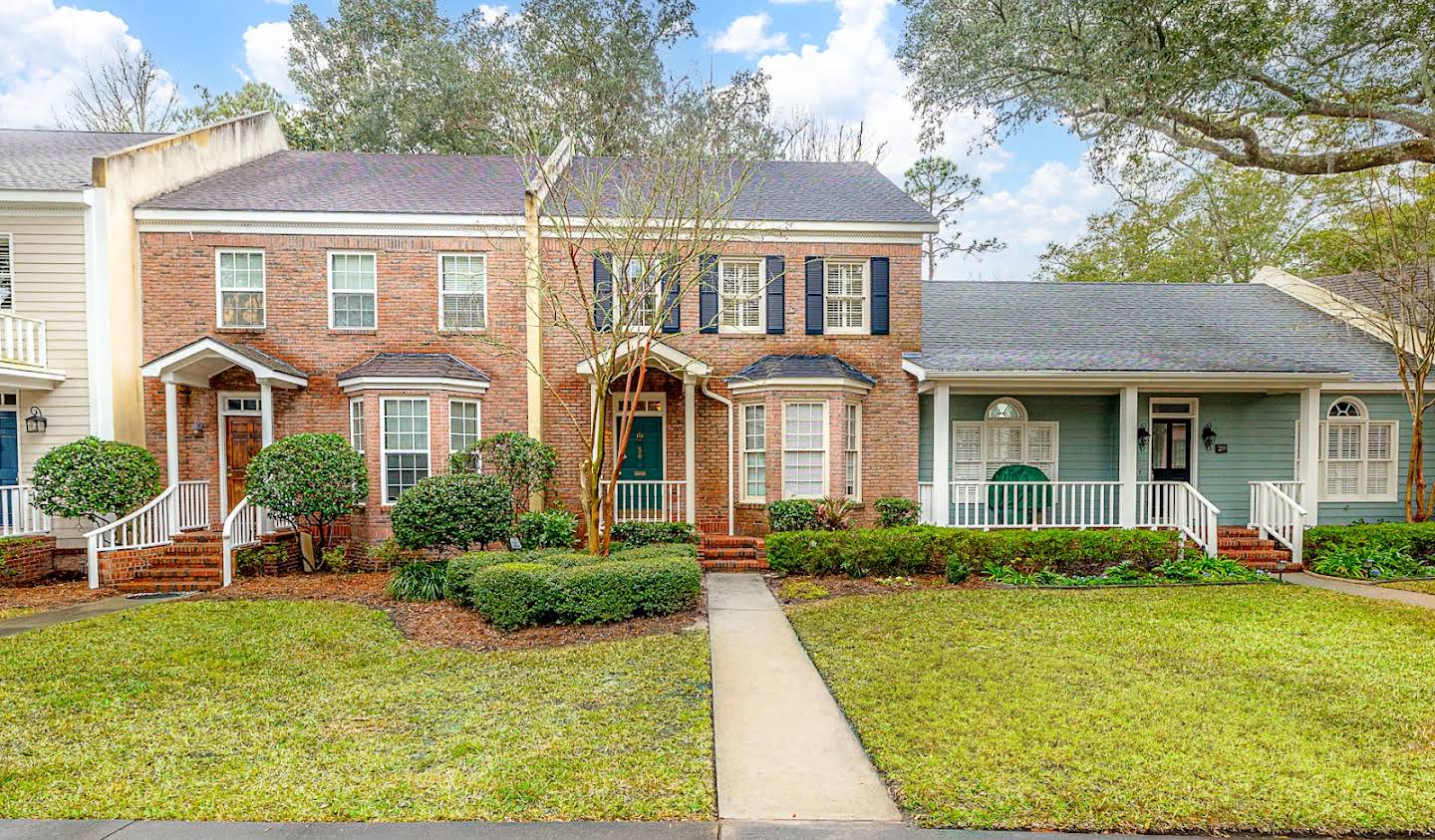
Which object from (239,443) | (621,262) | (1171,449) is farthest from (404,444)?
(1171,449)

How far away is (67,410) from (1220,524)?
20.3 meters

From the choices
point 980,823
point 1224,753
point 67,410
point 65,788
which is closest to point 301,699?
point 65,788

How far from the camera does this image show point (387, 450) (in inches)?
439

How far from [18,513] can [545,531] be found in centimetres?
846

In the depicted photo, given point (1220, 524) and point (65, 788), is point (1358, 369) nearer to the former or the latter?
point (1220, 524)

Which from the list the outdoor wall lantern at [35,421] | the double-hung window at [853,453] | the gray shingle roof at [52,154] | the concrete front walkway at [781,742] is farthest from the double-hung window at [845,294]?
the outdoor wall lantern at [35,421]

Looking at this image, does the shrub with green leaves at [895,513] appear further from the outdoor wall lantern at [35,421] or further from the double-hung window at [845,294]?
the outdoor wall lantern at [35,421]

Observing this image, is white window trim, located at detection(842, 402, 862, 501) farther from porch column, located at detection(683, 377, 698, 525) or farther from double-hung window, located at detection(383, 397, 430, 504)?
double-hung window, located at detection(383, 397, 430, 504)

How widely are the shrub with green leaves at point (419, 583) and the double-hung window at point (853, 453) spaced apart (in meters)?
6.64

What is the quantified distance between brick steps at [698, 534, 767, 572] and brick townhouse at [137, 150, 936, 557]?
1.79 ft

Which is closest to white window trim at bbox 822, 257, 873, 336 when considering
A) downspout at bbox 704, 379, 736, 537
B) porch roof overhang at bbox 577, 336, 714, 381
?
downspout at bbox 704, 379, 736, 537

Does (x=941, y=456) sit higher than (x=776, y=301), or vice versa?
(x=776, y=301)

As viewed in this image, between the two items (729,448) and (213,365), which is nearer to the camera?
(213,365)

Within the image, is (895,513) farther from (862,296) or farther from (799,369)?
(862,296)
